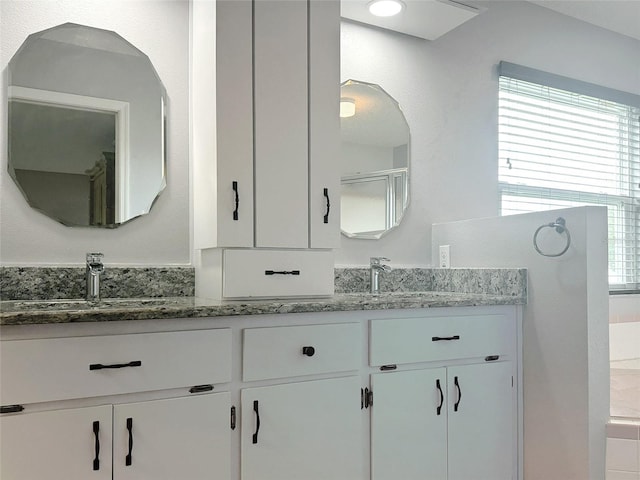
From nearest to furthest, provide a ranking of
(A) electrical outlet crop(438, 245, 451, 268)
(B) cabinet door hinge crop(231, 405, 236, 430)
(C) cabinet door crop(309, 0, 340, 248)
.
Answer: (B) cabinet door hinge crop(231, 405, 236, 430), (C) cabinet door crop(309, 0, 340, 248), (A) electrical outlet crop(438, 245, 451, 268)

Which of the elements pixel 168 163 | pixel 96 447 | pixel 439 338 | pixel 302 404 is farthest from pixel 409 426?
pixel 168 163

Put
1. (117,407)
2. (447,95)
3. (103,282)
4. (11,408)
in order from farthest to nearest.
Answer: (447,95), (103,282), (117,407), (11,408)

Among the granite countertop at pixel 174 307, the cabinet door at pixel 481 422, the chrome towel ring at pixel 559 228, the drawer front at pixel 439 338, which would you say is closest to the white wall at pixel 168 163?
the granite countertop at pixel 174 307

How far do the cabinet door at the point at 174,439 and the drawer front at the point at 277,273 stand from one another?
394 mm

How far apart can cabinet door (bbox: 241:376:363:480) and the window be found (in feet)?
5.64

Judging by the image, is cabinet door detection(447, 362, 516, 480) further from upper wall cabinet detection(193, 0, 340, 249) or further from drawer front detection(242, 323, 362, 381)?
upper wall cabinet detection(193, 0, 340, 249)

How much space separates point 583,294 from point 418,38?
5.00ft

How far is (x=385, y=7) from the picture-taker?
2381mm

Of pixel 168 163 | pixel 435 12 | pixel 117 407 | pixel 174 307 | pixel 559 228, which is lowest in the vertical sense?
pixel 117 407

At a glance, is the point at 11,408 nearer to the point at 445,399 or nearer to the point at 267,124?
the point at 267,124

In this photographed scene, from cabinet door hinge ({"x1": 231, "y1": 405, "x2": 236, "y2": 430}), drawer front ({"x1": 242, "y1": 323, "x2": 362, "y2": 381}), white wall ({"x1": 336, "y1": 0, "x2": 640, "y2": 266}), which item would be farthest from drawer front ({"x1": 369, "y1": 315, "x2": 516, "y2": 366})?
white wall ({"x1": 336, "y1": 0, "x2": 640, "y2": 266})

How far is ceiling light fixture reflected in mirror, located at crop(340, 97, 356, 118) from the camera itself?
99.1 inches

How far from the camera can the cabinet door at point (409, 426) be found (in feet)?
6.03

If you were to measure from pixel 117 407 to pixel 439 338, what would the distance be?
1.12m
